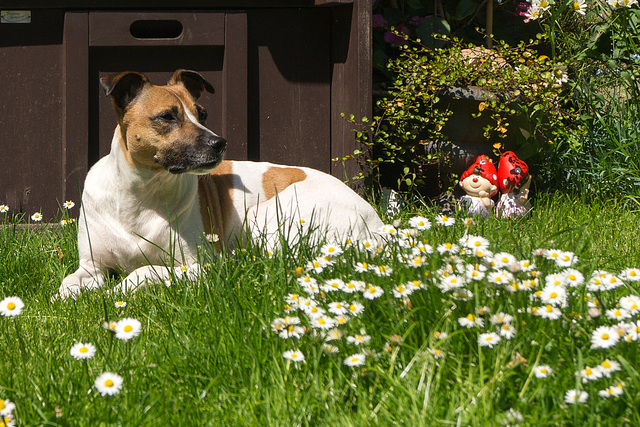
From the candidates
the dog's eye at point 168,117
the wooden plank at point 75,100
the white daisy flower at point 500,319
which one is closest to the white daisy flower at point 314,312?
the white daisy flower at point 500,319

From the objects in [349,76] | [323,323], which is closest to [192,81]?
[349,76]

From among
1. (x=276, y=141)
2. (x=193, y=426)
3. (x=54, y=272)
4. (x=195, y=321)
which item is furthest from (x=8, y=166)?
(x=193, y=426)

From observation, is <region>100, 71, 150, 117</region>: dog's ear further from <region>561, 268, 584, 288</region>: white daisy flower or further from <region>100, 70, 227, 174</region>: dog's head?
<region>561, 268, 584, 288</region>: white daisy flower

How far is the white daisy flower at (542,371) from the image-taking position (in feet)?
5.14

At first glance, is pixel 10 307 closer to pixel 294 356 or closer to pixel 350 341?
pixel 294 356

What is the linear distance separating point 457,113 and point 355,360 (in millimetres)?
3266

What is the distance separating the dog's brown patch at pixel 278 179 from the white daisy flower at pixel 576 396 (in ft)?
8.82

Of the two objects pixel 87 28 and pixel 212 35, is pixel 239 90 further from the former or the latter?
pixel 87 28

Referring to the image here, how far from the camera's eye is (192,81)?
399 cm

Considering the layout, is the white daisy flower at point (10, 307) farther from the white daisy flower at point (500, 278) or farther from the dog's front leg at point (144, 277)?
the white daisy flower at point (500, 278)

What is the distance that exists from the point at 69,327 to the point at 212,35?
251 centimetres

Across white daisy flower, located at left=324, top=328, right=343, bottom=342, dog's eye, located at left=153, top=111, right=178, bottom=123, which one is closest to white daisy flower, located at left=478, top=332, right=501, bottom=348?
white daisy flower, located at left=324, top=328, right=343, bottom=342

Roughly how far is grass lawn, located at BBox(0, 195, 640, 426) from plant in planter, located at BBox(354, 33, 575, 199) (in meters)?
2.21

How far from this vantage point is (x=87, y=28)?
14.5 ft
